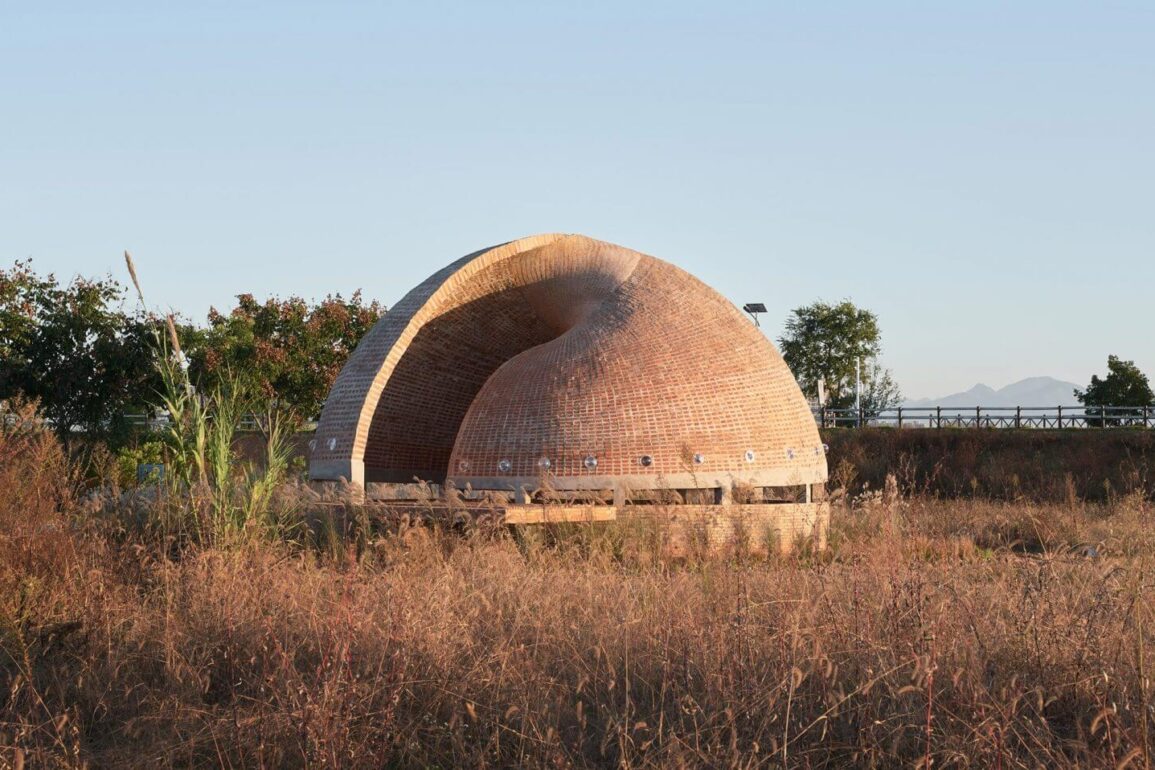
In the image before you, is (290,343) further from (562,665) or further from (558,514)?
(562,665)

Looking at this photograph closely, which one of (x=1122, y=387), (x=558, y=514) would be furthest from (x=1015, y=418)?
(x=558, y=514)

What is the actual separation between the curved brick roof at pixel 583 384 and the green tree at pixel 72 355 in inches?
411

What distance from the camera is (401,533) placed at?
320 inches

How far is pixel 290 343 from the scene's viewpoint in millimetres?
30562

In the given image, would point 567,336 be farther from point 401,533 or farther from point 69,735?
point 69,735

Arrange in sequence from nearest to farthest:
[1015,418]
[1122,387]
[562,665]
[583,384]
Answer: [562,665] → [583,384] → [1015,418] → [1122,387]

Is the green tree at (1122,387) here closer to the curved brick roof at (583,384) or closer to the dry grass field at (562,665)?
the curved brick roof at (583,384)

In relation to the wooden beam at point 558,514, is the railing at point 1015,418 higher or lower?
higher

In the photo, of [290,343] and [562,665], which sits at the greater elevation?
[290,343]

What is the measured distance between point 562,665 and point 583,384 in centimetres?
811

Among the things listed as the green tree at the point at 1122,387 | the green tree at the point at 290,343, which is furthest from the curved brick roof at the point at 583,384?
the green tree at the point at 1122,387

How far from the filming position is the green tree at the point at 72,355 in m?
23.6

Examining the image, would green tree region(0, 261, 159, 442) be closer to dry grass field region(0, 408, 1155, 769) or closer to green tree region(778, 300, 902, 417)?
dry grass field region(0, 408, 1155, 769)

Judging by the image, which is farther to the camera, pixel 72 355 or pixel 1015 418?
pixel 1015 418
